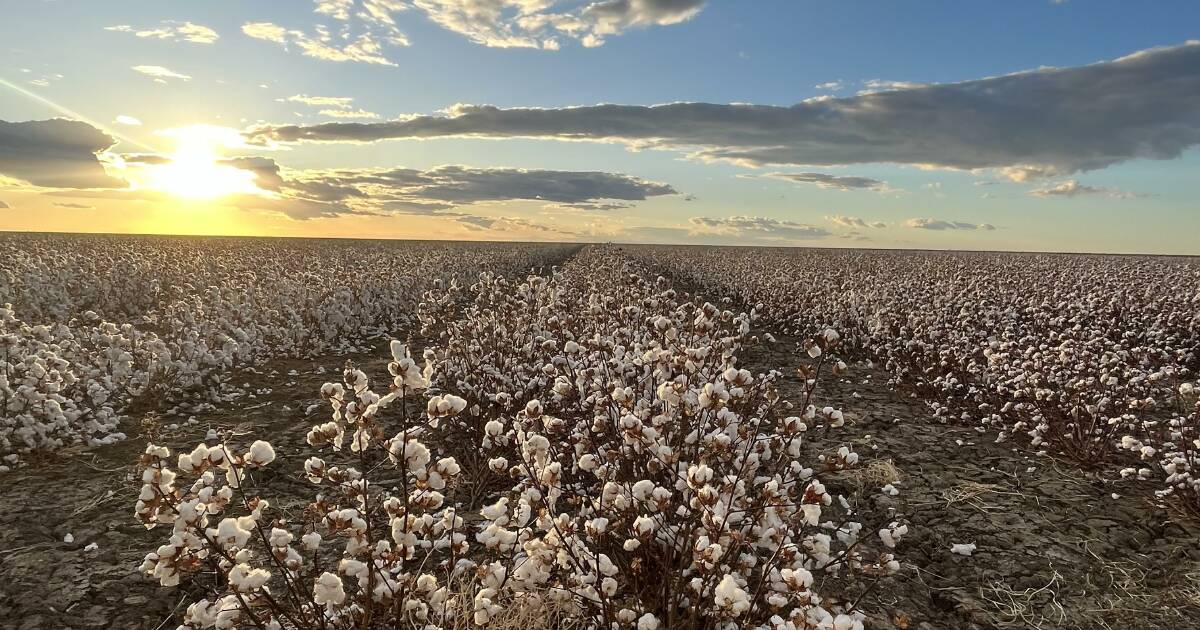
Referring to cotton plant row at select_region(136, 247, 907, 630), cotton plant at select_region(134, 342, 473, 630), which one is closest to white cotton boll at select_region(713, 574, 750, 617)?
cotton plant row at select_region(136, 247, 907, 630)

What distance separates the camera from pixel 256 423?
9734 millimetres

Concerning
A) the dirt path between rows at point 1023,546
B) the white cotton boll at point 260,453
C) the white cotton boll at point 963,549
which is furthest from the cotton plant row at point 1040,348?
the white cotton boll at point 260,453

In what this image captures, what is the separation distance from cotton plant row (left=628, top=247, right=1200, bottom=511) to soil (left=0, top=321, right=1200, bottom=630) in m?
0.70

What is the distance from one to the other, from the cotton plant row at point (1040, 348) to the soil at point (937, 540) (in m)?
0.70

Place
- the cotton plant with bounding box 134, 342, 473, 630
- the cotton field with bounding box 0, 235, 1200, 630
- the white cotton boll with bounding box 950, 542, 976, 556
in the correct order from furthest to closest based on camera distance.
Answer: the white cotton boll with bounding box 950, 542, 976, 556, the cotton field with bounding box 0, 235, 1200, 630, the cotton plant with bounding box 134, 342, 473, 630

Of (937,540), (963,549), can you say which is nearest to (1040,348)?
(937,540)

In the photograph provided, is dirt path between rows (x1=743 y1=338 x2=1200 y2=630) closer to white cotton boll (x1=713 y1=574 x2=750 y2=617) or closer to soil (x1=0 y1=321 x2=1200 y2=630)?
soil (x1=0 y1=321 x2=1200 y2=630)

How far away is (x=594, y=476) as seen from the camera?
6250 millimetres

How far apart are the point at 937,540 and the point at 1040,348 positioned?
5428 mm

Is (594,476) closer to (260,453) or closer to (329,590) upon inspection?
(329,590)

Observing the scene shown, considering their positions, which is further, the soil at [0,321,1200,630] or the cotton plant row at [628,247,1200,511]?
the cotton plant row at [628,247,1200,511]

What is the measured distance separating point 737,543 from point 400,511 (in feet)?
5.43

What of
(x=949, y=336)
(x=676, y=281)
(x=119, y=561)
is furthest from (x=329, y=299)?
(x=676, y=281)

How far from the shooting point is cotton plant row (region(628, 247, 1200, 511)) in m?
8.80
